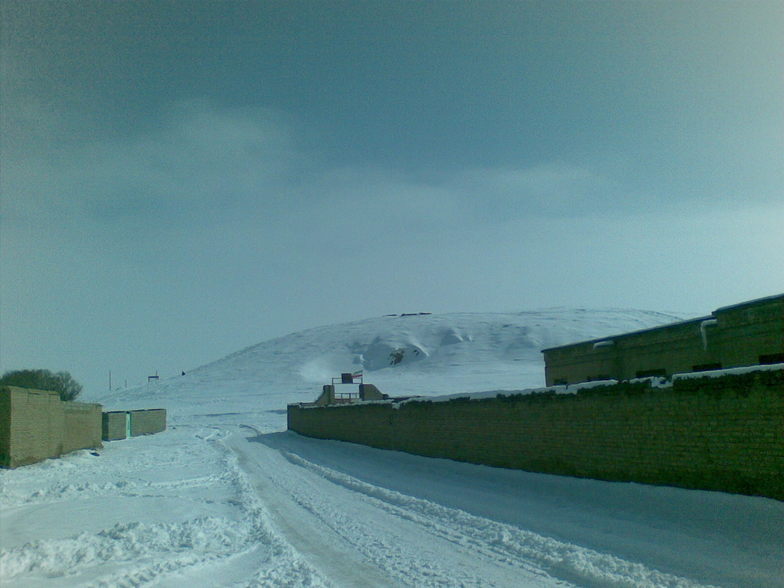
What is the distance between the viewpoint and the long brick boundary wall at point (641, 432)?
33.4ft

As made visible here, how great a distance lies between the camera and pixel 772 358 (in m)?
17.7

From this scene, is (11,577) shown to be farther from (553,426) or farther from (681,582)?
(553,426)

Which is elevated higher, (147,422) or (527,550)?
(527,550)

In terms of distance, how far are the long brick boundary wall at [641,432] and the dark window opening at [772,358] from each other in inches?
247

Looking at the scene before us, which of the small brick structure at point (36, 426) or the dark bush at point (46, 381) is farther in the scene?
the dark bush at point (46, 381)

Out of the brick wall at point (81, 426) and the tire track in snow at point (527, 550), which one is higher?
the brick wall at point (81, 426)

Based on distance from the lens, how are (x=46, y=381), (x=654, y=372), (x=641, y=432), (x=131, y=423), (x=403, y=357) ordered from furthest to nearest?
(x=403, y=357)
(x=46, y=381)
(x=131, y=423)
(x=654, y=372)
(x=641, y=432)

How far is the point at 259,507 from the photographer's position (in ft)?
46.1

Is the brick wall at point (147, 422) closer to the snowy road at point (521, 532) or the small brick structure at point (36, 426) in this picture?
the small brick structure at point (36, 426)

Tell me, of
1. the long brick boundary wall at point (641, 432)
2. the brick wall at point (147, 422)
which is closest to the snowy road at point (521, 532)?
the long brick boundary wall at point (641, 432)

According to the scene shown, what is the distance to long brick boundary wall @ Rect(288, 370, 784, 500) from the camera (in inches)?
400

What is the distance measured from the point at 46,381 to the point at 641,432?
201 feet

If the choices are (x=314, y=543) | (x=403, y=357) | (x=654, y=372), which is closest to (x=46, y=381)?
(x=654, y=372)

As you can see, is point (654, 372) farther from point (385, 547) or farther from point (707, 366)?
point (385, 547)
